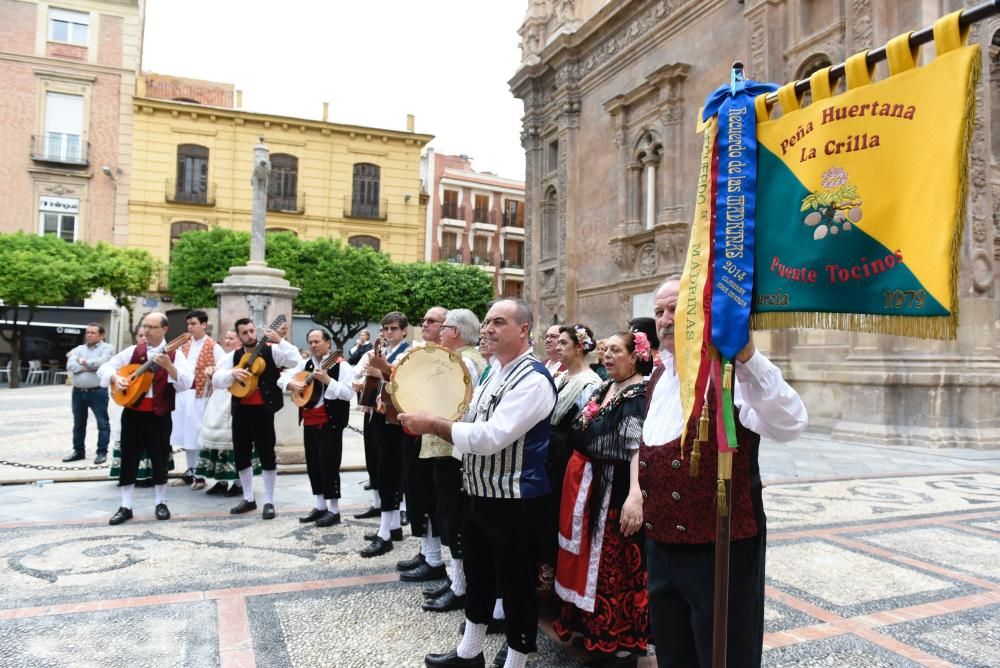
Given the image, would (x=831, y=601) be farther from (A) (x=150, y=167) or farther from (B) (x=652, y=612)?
(A) (x=150, y=167)

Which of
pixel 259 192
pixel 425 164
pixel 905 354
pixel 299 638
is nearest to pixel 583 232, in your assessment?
pixel 905 354

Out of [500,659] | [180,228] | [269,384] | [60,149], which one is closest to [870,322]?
[500,659]

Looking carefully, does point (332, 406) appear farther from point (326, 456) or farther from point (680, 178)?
point (680, 178)

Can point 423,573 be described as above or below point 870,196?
below

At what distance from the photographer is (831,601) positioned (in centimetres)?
416

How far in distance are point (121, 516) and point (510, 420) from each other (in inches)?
176

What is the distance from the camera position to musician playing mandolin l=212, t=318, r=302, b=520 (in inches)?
245

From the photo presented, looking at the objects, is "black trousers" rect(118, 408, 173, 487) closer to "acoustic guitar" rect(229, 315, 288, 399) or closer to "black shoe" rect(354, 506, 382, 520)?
"acoustic guitar" rect(229, 315, 288, 399)

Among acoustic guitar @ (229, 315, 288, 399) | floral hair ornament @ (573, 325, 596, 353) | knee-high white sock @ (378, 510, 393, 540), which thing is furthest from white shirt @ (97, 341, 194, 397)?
floral hair ornament @ (573, 325, 596, 353)

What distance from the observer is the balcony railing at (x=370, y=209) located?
36.9 meters

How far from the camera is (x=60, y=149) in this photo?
3095cm

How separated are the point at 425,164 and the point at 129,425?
41.6 meters

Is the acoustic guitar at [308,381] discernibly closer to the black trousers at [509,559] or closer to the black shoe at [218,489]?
the black shoe at [218,489]

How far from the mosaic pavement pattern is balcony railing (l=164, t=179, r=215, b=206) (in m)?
31.4
